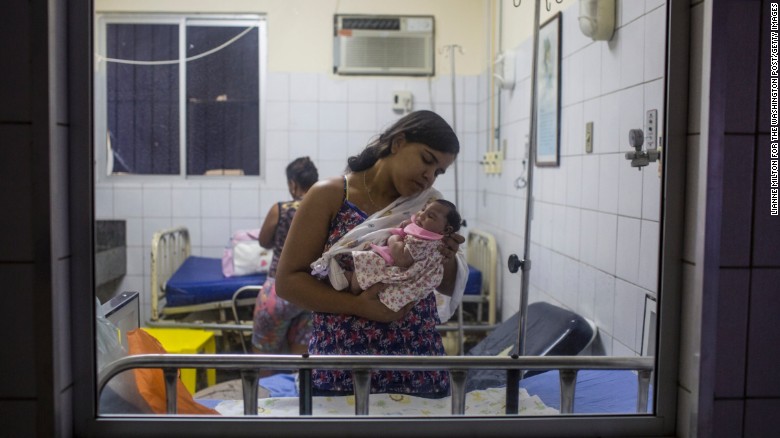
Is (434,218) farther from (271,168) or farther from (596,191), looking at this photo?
(271,168)

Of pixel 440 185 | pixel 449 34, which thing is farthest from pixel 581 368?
pixel 449 34

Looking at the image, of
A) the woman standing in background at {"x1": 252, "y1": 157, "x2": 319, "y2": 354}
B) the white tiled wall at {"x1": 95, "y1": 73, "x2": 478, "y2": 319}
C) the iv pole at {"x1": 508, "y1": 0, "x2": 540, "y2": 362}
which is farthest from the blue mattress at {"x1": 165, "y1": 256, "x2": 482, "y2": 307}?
the iv pole at {"x1": 508, "y1": 0, "x2": 540, "y2": 362}

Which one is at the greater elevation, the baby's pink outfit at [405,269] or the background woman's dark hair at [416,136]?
the background woman's dark hair at [416,136]

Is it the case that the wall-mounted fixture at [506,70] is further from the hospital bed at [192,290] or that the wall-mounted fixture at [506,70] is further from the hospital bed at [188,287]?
the hospital bed at [192,290]

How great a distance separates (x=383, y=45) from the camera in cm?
311

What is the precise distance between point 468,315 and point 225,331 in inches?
36.0

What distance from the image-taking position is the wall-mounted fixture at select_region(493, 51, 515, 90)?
7.23 feet

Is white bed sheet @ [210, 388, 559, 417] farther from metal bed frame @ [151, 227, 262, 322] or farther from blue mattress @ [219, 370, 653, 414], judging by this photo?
metal bed frame @ [151, 227, 262, 322]

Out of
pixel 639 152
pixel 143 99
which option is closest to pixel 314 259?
pixel 639 152

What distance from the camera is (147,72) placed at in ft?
9.53

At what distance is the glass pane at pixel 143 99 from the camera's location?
270 centimetres

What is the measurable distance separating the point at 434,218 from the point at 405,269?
10 centimetres

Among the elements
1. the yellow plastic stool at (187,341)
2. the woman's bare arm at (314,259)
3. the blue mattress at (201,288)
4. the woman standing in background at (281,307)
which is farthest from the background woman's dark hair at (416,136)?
the blue mattress at (201,288)

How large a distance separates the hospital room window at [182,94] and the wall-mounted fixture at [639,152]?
160cm
